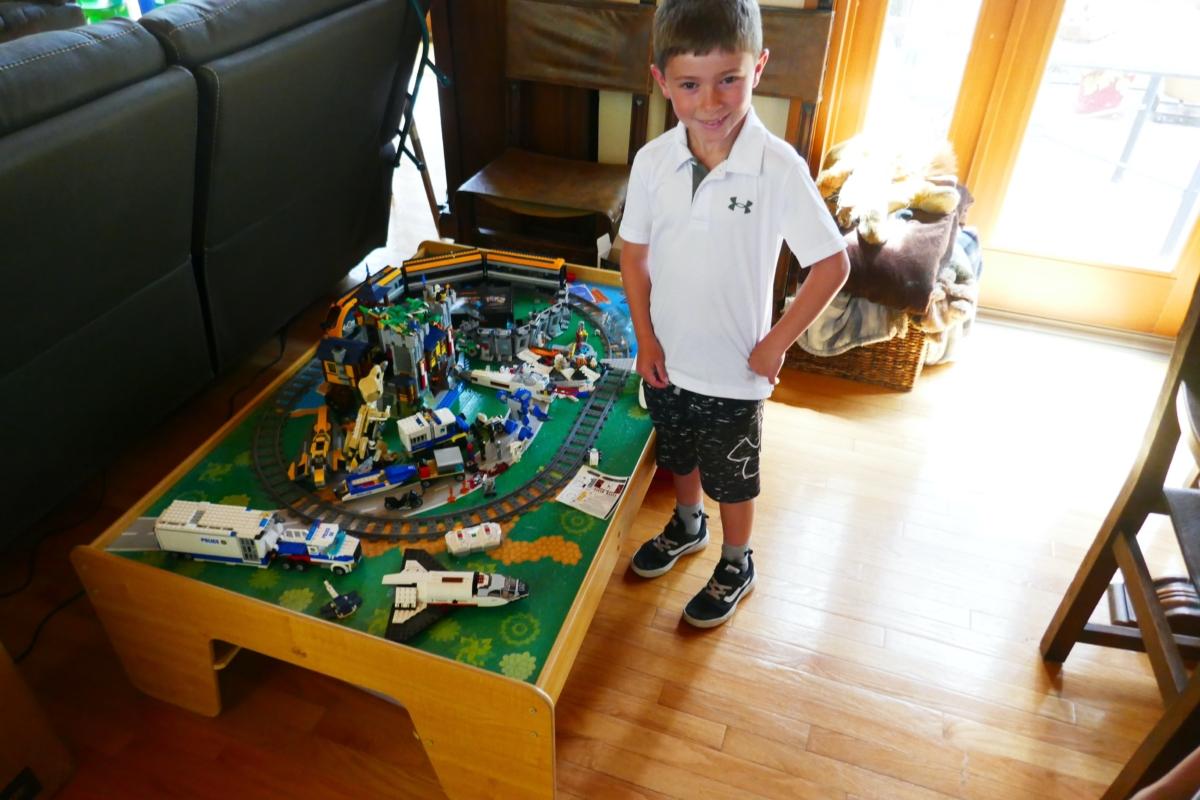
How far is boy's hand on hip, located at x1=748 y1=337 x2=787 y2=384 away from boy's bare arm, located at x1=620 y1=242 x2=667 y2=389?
170 millimetres

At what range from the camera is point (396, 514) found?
1.48 meters

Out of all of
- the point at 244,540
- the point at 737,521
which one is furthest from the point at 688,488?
the point at 244,540

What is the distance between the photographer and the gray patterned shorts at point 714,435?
1.43 meters

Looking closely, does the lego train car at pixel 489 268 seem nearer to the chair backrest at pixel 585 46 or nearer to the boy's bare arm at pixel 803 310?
the chair backrest at pixel 585 46

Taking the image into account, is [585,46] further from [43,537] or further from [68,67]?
[43,537]

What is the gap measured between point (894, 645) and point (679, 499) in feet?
1.70

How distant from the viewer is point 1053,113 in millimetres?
2498

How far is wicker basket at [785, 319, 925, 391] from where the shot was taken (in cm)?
232

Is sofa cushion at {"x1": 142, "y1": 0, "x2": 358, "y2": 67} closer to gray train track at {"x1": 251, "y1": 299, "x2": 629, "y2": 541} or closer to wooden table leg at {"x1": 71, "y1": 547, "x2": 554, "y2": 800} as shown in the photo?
gray train track at {"x1": 251, "y1": 299, "x2": 629, "y2": 541}

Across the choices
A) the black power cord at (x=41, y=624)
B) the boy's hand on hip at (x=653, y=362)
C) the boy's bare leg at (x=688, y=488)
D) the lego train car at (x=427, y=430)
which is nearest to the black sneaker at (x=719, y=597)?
the boy's bare leg at (x=688, y=488)

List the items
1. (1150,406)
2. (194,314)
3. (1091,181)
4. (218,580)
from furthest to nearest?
(1091,181), (1150,406), (194,314), (218,580)

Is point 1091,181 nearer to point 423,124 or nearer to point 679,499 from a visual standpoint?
point 679,499

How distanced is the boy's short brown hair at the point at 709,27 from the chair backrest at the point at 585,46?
1.36 metres

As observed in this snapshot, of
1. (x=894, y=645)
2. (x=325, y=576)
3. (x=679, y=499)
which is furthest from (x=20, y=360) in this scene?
(x=894, y=645)
